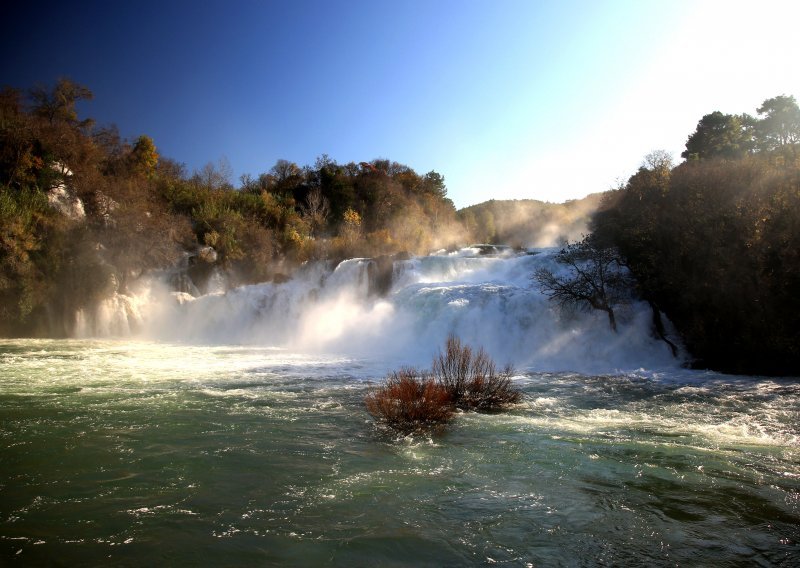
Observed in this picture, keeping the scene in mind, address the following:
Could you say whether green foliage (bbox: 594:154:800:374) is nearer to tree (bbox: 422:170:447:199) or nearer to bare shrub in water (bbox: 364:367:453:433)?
bare shrub in water (bbox: 364:367:453:433)

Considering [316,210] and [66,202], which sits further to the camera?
[316,210]

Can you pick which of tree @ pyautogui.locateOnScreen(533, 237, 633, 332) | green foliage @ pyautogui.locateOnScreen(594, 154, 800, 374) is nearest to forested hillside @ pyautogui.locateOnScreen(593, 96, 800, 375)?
green foliage @ pyautogui.locateOnScreen(594, 154, 800, 374)

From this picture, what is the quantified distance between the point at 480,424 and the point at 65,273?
77.5 feet

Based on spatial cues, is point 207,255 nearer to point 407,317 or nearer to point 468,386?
point 407,317

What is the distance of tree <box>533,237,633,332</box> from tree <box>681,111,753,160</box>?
2406cm

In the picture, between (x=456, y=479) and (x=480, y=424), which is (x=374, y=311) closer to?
(x=480, y=424)

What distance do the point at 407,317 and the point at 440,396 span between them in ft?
41.3

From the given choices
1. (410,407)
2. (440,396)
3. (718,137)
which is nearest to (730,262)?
(440,396)

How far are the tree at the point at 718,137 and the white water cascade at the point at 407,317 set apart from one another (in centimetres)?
2097

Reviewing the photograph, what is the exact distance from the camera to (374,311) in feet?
76.2

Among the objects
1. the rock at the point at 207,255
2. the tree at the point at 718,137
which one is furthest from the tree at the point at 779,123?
the rock at the point at 207,255

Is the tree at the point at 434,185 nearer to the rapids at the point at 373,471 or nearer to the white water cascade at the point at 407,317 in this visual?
the white water cascade at the point at 407,317

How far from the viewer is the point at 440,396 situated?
28.8ft

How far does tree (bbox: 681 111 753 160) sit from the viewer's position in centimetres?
3612
